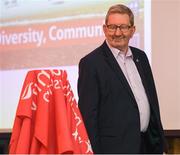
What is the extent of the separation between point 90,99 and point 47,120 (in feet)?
2.64

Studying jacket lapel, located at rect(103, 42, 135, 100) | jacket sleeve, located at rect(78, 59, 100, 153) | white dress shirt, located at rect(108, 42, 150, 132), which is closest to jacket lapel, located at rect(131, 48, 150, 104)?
white dress shirt, located at rect(108, 42, 150, 132)

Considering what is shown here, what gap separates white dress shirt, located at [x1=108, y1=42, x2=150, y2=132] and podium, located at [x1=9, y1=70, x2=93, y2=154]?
0.86 metres

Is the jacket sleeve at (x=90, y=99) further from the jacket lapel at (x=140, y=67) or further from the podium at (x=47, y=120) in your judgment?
the podium at (x=47, y=120)

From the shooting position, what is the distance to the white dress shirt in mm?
2379

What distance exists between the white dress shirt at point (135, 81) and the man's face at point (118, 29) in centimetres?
6

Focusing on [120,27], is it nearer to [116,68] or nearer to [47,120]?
[116,68]

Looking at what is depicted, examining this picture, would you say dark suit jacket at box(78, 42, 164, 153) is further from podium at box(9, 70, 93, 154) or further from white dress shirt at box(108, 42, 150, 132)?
podium at box(9, 70, 93, 154)

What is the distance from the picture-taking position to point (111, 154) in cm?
226

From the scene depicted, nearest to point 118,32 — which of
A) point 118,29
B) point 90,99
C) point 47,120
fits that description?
point 118,29

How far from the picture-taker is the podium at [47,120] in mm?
1497

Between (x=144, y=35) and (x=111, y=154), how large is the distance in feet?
4.30

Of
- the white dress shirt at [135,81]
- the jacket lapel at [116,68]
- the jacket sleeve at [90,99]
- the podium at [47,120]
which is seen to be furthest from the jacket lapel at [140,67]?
the podium at [47,120]

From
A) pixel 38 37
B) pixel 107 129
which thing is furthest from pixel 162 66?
pixel 107 129

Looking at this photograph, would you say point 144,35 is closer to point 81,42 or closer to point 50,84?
point 81,42
